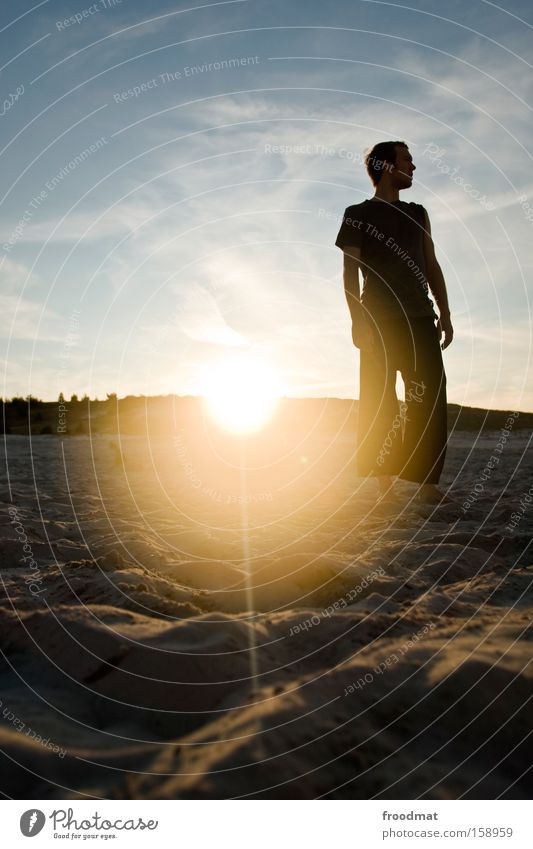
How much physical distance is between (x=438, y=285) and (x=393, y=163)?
1370 mm

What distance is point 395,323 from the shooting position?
609 centimetres

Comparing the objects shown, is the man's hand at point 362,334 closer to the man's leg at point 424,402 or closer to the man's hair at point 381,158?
the man's leg at point 424,402

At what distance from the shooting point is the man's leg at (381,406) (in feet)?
20.3

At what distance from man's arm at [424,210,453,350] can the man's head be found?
465 millimetres

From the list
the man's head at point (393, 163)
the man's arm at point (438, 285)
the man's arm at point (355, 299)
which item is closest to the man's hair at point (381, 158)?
the man's head at point (393, 163)

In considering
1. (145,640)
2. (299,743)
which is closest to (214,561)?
(145,640)

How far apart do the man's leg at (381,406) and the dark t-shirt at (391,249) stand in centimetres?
34

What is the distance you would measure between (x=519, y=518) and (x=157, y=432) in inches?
763

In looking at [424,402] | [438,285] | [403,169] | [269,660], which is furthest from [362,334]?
[269,660]

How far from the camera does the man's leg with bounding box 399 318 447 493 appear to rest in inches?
235

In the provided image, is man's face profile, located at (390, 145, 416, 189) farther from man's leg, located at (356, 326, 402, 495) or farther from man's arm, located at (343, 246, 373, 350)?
man's leg, located at (356, 326, 402, 495)

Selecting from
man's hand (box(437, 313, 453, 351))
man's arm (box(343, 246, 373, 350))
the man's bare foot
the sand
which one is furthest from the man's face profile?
the sand

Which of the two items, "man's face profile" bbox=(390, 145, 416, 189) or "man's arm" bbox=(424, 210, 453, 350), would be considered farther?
"man's arm" bbox=(424, 210, 453, 350)

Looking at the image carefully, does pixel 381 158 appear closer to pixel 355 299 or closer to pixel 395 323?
pixel 355 299
